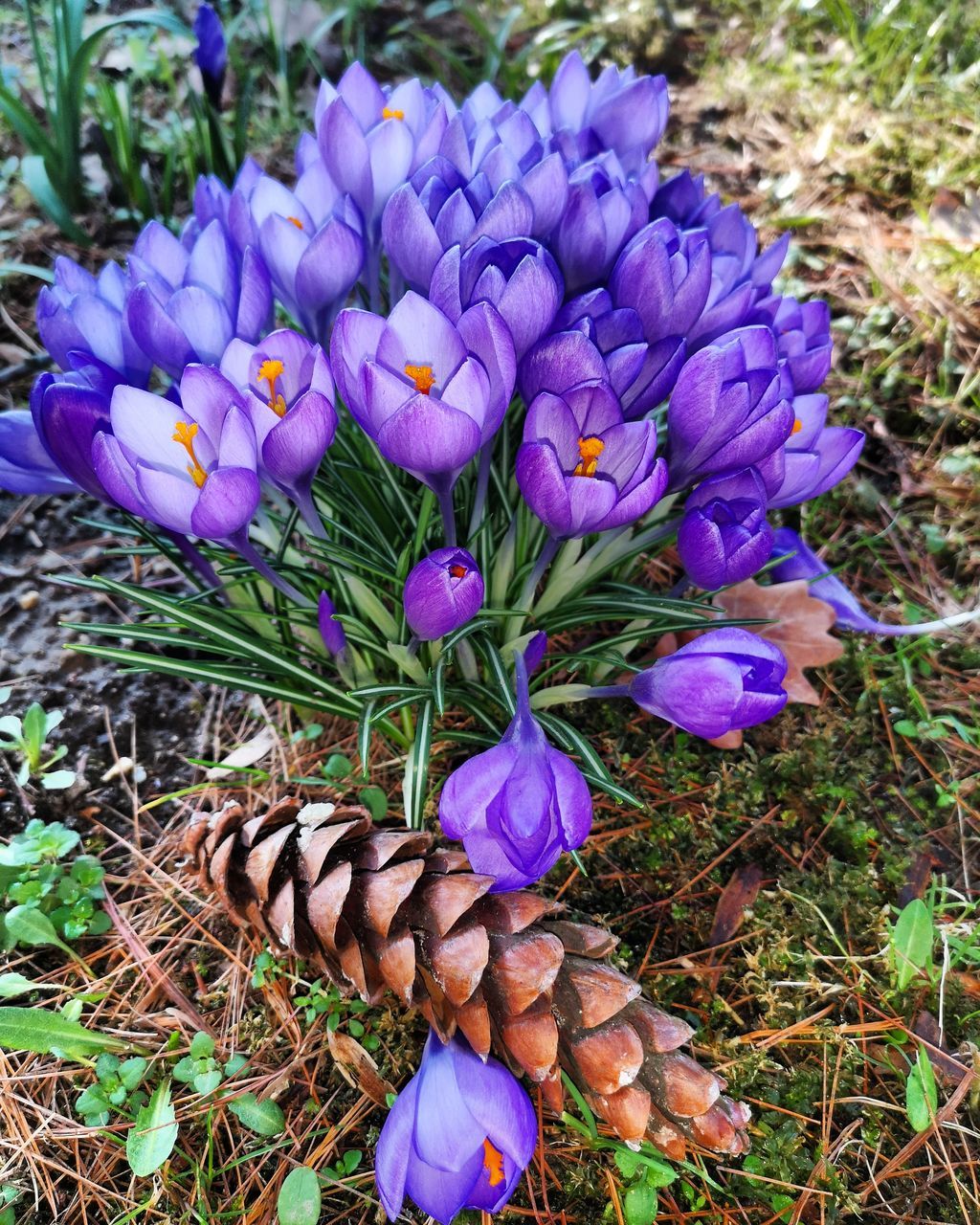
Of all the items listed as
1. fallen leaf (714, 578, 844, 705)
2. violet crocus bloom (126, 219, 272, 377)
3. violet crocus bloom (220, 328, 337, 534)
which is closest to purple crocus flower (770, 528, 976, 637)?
fallen leaf (714, 578, 844, 705)

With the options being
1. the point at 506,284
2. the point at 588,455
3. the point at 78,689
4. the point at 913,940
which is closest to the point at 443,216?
the point at 506,284

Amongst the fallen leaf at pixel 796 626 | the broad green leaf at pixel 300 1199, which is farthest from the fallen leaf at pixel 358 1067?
the fallen leaf at pixel 796 626

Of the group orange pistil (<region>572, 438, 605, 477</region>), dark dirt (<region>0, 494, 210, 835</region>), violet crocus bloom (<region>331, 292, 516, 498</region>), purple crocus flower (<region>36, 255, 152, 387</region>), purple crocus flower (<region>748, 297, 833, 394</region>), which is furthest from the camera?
dark dirt (<region>0, 494, 210, 835</region>)

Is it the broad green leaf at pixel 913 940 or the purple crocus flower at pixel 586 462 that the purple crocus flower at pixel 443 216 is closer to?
the purple crocus flower at pixel 586 462

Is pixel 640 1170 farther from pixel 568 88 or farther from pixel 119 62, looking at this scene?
pixel 119 62

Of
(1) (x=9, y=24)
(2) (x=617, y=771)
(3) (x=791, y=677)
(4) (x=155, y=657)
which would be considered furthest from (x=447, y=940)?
(1) (x=9, y=24)

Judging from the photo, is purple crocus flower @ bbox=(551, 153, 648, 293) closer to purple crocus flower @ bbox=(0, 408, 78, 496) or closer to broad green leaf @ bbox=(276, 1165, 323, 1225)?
purple crocus flower @ bbox=(0, 408, 78, 496)

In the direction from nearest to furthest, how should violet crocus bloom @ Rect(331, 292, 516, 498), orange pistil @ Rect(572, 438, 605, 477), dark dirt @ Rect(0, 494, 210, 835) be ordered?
violet crocus bloom @ Rect(331, 292, 516, 498)
orange pistil @ Rect(572, 438, 605, 477)
dark dirt @ Rect(0, 494, 210, 835)
